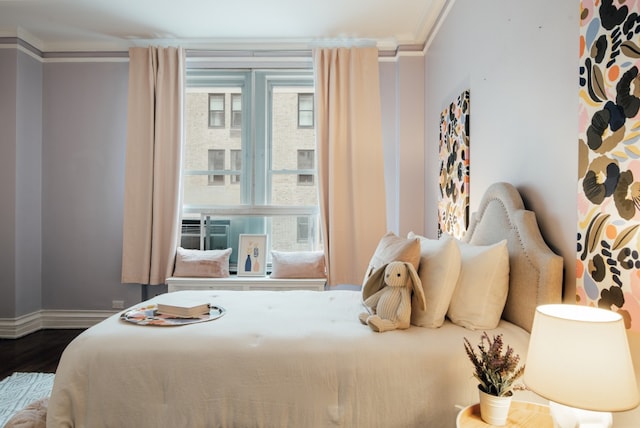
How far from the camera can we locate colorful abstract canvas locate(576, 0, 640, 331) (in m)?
1.14

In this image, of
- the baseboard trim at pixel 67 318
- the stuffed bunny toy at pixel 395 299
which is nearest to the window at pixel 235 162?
the baseboard trim at pixel 67 318

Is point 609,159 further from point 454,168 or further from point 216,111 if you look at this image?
point 216,111

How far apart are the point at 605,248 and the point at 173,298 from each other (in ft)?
6.28

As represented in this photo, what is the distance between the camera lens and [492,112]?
2.20 meters

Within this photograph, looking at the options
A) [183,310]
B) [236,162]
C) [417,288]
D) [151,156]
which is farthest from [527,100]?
[151,156]

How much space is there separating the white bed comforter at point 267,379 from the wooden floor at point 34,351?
1.71m

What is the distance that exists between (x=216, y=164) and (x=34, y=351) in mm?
2123

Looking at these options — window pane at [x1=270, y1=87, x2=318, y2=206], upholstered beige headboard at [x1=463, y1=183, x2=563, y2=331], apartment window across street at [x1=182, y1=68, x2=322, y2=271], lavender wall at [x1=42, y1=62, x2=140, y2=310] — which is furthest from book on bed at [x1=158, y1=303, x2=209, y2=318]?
lavender wall at [x1=42, y1=62, x2=140, y2=310]

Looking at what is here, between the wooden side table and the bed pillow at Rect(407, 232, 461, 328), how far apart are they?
0.43m

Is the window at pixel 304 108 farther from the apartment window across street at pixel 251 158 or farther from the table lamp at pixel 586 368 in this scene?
the table lamp at pixel 586 368

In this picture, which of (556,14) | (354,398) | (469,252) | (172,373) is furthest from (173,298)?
(556,14)

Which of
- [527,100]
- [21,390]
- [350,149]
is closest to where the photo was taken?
[527,100]

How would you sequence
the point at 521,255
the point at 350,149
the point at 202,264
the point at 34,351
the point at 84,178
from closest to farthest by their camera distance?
the point at 521,255
the point at 34,351
the point at 202,264
the point at 350,149
the point at 84,178

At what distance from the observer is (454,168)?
2.79 m
